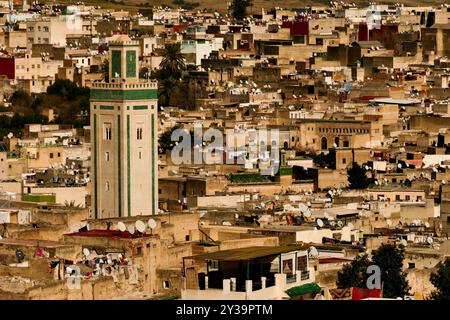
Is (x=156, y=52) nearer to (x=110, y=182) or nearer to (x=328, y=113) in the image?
(x=328, y=113)

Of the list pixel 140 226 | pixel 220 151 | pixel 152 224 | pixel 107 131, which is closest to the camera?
pixel 140 226

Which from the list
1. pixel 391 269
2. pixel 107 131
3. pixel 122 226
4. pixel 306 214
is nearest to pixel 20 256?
pixel 122 226

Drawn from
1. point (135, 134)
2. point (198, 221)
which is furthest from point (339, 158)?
point (198, 221)

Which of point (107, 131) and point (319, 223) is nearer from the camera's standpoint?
point (319, 223)

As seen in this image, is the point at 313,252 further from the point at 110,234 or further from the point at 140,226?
the point at 110,234

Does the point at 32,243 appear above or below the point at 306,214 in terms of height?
above

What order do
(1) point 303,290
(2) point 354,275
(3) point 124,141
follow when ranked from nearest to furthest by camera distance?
(1) point 303,290
(2) point 354,275
(3) point 124,141

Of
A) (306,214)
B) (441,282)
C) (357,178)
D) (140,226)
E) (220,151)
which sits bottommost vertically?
(357,178)
